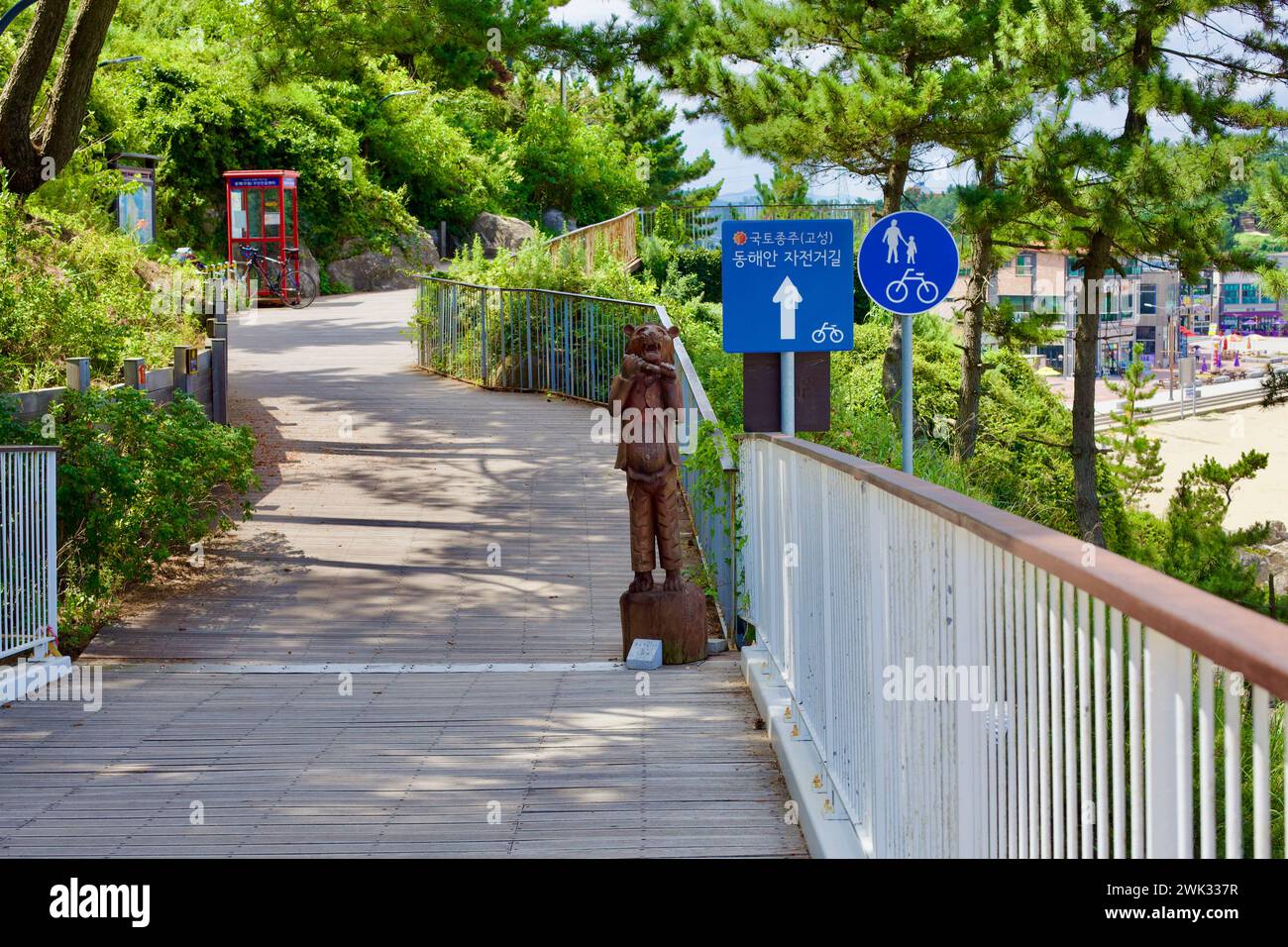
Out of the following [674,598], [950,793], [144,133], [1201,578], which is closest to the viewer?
[950,793]

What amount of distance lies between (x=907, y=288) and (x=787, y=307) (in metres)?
1.53

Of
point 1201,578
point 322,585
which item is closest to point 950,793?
point 322,585

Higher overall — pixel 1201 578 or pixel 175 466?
pixel 175 466

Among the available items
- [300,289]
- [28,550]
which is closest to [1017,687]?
[28,550]

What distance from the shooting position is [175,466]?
35.6 ft

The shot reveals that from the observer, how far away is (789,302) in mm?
9305

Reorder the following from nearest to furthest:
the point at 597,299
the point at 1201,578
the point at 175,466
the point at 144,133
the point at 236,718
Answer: the point at 236,718
the point at 175,466
the point at 597,299
the point at 1201,578
the point at 144,133

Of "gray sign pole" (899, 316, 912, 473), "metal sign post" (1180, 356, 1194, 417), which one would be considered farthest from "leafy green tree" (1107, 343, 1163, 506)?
"metal sign post" (1180, 356, 1194, 417)

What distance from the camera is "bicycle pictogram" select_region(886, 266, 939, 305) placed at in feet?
33.9

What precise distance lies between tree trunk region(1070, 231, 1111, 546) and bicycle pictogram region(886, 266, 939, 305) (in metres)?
17.3

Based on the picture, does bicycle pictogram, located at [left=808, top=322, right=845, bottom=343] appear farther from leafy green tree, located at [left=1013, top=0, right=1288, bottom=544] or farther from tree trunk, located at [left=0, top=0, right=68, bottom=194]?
leafy green tree, located at [left=1013, top=0, right=1288, bottom=544]

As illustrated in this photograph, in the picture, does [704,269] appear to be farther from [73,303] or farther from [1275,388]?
[73,303]
